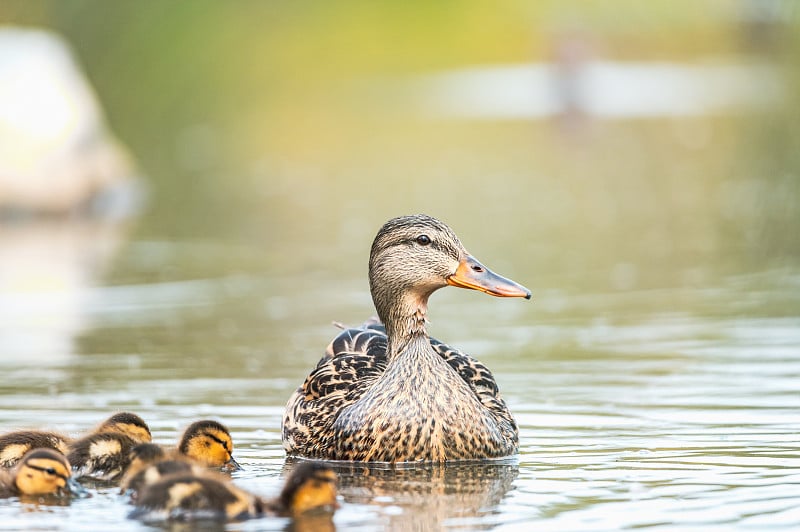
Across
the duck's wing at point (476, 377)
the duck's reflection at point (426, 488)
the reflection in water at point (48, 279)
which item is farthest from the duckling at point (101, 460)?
the reflection in water at point (48, 279)

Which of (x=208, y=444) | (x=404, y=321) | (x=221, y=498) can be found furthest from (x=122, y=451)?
(x=404, y=321)

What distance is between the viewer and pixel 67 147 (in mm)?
17188

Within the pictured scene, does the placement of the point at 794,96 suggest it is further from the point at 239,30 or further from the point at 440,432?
the point at 239,30

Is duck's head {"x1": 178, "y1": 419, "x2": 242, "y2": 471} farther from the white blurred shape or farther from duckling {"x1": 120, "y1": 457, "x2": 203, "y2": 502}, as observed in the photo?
the white blurred shape

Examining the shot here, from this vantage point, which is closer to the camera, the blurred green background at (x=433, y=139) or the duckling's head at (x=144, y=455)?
the duckling's head at (x=144, y=455)

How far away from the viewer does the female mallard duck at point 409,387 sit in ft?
20.2

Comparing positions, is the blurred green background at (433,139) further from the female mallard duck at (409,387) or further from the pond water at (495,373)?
the female mallard duck at (409,387)

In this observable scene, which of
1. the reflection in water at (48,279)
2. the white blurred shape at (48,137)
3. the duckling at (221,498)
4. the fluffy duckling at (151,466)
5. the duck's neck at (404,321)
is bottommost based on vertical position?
the duckling at (221,498)

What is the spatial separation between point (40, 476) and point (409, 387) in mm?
1435

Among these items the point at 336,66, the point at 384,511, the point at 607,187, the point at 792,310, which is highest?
the point at 336,66

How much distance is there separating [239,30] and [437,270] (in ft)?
119

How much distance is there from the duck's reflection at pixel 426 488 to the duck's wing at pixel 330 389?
0.14m

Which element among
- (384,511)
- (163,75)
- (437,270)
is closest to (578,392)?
(437,270)

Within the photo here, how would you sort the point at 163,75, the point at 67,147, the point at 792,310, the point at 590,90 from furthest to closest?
the point at 163,75, the point at 590,90, the point at 67,147, the point at 792,310
